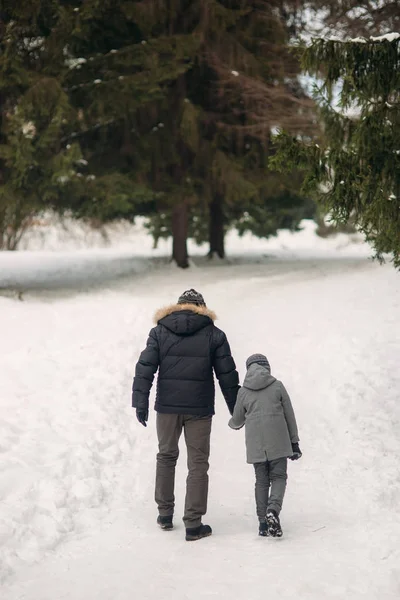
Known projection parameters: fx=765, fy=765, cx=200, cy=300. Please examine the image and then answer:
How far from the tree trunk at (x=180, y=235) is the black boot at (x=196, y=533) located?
15.3m

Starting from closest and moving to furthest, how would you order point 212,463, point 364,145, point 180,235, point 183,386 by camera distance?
1. point 183,386
2. point 212,463
3. point 364,145
4. point 180,235

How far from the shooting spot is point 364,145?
8508 millimetres

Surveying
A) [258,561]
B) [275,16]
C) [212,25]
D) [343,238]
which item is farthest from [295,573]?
[343,238]

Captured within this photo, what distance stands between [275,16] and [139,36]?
3.57 metres

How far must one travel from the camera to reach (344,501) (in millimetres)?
7055

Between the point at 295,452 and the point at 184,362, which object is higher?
the point at 184,362

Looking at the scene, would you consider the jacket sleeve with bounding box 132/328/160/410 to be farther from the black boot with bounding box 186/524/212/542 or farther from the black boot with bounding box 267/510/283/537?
the black boot with bounding box 267/510/283/537

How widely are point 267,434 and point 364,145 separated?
391 cm

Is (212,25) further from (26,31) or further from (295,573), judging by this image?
(295,573)

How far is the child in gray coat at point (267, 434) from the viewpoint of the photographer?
6094 mm

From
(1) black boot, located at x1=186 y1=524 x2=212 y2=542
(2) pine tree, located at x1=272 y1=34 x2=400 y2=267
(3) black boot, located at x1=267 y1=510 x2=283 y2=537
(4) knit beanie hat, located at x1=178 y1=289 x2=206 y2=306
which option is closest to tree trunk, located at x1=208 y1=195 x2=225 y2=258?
(2) pine tree, located at x1=272 y1=34 x2=400 y2=267

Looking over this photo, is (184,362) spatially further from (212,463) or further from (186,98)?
(186,98)

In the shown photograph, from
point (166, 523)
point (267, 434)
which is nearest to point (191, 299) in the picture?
point (267, 434)

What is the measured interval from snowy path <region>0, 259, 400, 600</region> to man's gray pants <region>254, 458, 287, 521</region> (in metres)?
0.28
